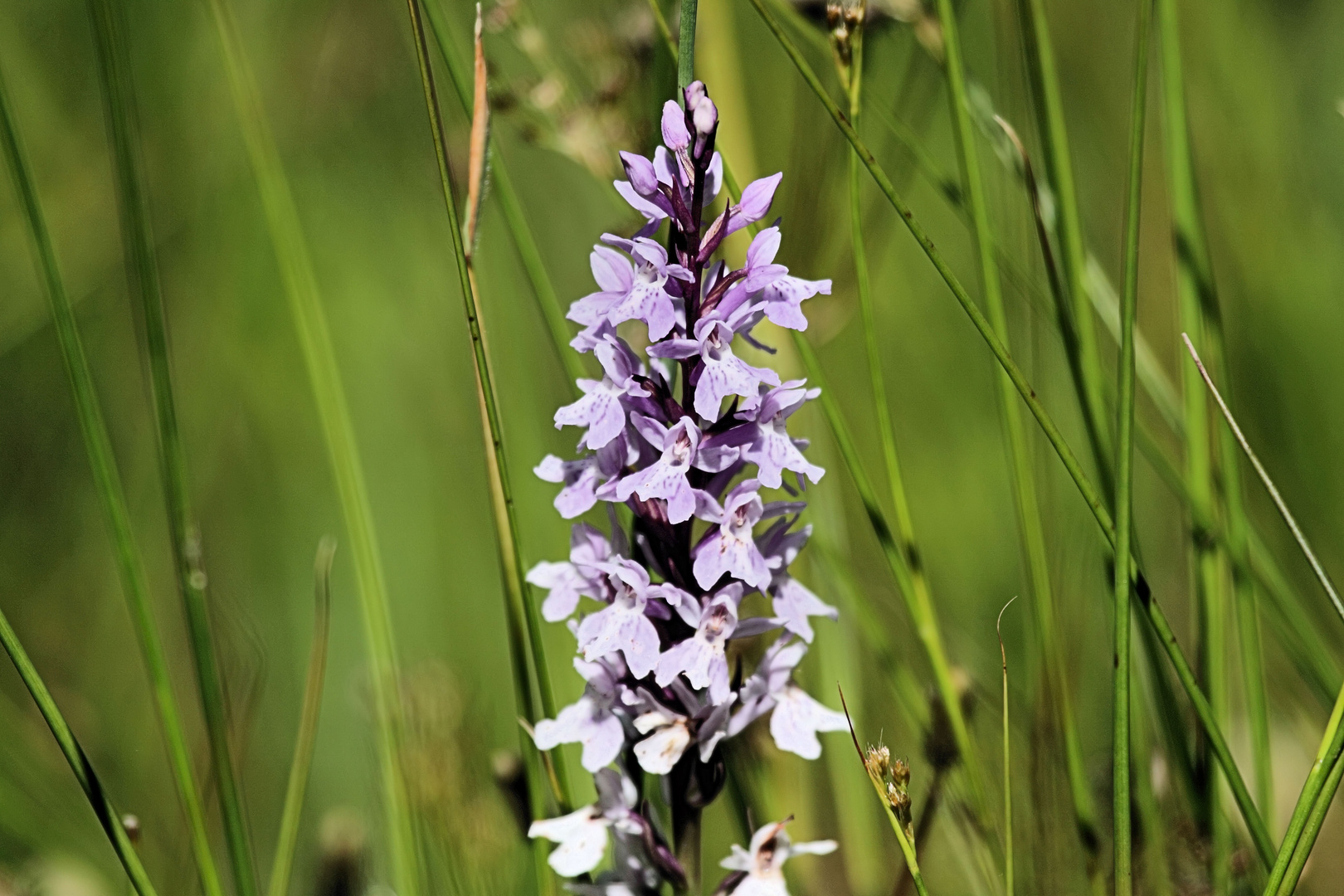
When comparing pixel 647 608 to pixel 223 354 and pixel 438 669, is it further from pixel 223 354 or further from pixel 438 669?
pixel 223 354

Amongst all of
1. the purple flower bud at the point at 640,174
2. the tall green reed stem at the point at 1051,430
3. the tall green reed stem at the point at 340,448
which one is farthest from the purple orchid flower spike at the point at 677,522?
the tall green reed stem at the point at 340,448

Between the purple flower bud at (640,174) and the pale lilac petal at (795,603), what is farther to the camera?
the pale lilac petal at (795,603)

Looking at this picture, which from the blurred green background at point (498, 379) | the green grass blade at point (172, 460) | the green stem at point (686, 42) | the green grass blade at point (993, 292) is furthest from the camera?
the blurred green background at point (498, 379)

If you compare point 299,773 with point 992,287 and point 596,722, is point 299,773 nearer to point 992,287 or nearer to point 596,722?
point 596,722

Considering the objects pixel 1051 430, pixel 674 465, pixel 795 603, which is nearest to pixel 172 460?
pixel 674 465

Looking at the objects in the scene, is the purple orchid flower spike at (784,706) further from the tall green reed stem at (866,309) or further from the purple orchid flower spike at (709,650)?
the tall green reed stem at (866,309)

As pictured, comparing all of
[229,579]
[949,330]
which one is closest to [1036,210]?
[949,330]
